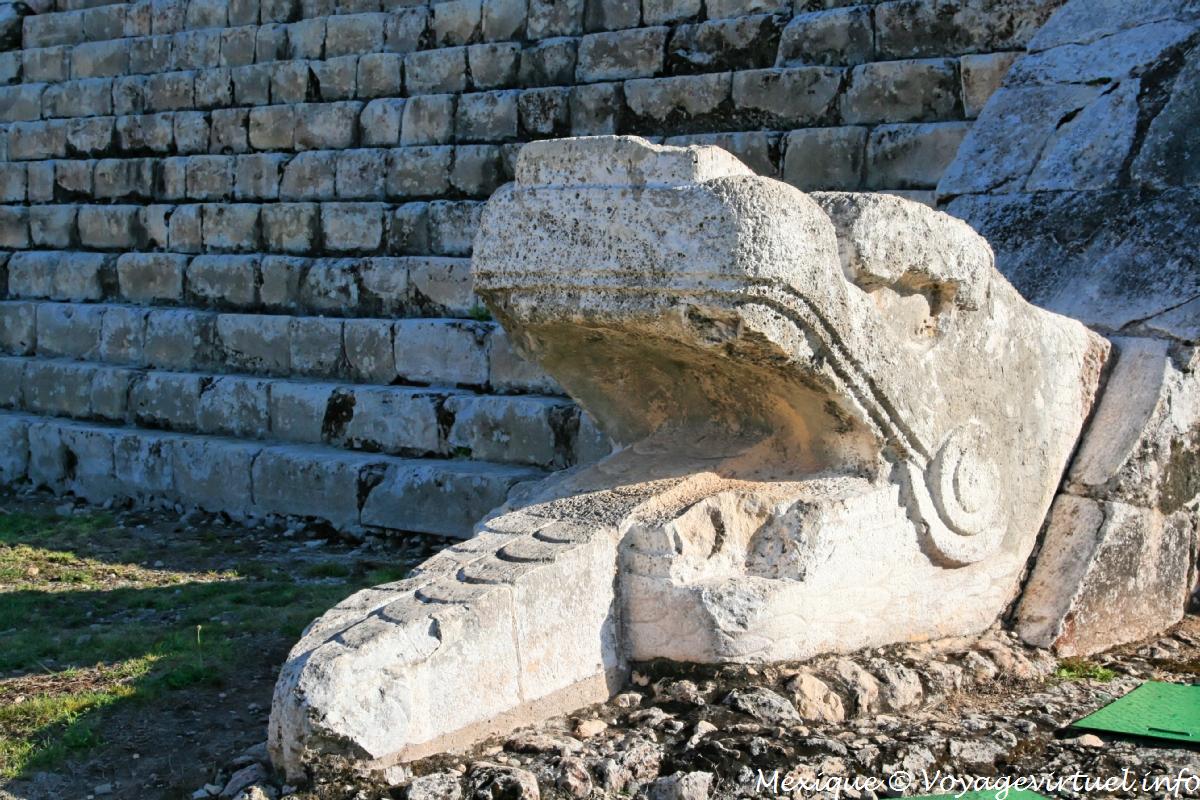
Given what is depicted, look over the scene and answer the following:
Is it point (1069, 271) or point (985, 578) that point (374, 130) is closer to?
point (1069, 271)

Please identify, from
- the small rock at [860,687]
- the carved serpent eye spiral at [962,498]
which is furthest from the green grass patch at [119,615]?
the carved serpent eye spiral at [962,498]

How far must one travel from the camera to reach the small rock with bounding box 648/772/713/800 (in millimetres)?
3383

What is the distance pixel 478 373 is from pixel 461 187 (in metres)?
1.12

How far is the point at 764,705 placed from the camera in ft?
12.4

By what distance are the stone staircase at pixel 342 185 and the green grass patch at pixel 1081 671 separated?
2.58 m

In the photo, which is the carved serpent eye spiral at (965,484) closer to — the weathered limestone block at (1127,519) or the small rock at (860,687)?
the weathered limestone block at (1127,519)

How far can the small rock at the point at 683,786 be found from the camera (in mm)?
3383

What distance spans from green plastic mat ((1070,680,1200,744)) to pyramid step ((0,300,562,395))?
357 centimetres

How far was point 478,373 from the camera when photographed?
24.7 ft

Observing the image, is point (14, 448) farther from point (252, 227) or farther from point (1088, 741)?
point (1088, 741)

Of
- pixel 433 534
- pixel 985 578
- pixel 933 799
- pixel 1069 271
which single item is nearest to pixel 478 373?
pixel 433 534

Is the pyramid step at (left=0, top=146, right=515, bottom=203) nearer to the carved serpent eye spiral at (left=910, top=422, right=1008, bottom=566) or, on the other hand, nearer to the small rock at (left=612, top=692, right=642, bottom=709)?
the carved serpent eye spiral at (left=910, top=422, right=1008, bottom=566)

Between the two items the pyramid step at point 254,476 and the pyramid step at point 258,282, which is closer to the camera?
the pyramid step at point 254,476

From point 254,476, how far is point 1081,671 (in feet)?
15.7
